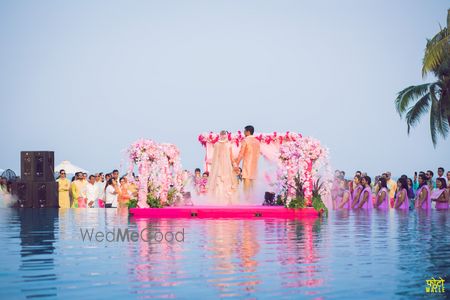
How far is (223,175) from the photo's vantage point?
2373 cm

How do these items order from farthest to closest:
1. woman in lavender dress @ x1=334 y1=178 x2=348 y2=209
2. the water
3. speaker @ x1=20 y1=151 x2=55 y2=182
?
speaker @ x1=20 y1=151 x2=55 y2=182 < woman in lavender dress @ x1=334 y1=178 x2=348 y2=209 < the water

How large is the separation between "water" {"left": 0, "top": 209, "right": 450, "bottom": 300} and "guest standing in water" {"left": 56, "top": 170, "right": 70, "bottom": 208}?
39.1 ft

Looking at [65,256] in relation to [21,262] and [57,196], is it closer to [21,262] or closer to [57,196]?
[21,262]

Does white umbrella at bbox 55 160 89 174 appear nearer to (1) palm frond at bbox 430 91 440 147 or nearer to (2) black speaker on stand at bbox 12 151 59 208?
(2) black speaker on stand at bbox 12 151 59 208

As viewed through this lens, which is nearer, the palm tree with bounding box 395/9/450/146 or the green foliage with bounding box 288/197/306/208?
the green foliage with bounding box 288/197/306/208

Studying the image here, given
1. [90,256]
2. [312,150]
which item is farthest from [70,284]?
[312,150]

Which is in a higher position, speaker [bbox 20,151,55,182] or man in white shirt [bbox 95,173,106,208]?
speaker [bbox 20,151,55,182]

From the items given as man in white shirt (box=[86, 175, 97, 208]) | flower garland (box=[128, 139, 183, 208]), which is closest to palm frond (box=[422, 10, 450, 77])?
flower garland (box=[128, 139, 183, 208])

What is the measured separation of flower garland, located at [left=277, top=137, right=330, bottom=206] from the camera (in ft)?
71.2

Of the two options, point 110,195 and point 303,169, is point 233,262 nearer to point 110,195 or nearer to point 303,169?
point 303,169

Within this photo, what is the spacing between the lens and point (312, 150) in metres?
21.8

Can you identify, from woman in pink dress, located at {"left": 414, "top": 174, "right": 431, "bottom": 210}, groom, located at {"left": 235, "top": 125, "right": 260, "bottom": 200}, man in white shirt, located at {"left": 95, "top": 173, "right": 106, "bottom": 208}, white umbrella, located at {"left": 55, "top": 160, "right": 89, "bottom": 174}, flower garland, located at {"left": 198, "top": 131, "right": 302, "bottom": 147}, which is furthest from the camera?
white umbrella, located at {"left": 55, "top": 160, "right": 89, "bottom": 174}

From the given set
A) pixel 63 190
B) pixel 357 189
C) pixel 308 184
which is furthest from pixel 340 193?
pixel 63 190

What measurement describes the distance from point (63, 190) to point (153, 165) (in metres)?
8.66
